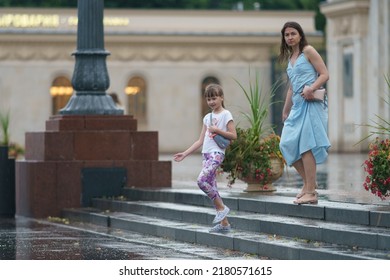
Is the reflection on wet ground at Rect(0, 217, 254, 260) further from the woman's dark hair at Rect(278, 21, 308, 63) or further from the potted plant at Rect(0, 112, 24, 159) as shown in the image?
the potted plant at Rect(0, 112, 24, 159)

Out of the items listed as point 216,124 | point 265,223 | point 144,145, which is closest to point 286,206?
point 265,223

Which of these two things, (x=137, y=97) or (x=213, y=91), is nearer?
(x=213, y=91)

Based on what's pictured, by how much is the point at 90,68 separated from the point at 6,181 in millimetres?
2271

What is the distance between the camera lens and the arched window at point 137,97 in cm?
5500

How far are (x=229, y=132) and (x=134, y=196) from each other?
5140mm

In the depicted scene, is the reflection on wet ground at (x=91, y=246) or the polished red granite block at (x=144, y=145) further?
the polished red granite block at (x=144, y=145)

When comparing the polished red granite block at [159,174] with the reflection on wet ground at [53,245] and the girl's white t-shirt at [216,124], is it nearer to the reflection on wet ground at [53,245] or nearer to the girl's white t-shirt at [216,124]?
the reflection on wet ground at [53,245]

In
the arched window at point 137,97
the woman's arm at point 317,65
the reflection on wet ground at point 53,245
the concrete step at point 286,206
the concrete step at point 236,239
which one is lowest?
the reflection on wet ground at point 53,245

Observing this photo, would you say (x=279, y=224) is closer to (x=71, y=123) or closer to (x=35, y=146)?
(x=71, y=123)

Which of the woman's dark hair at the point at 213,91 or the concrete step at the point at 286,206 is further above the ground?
the woman's dark hair at the point at 213,91

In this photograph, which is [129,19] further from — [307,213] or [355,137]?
[307,213]

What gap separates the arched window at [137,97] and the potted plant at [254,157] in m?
38.2

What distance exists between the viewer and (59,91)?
5425cm

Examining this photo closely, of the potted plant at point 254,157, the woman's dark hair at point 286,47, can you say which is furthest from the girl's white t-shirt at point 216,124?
the potted plant at point 254,157
